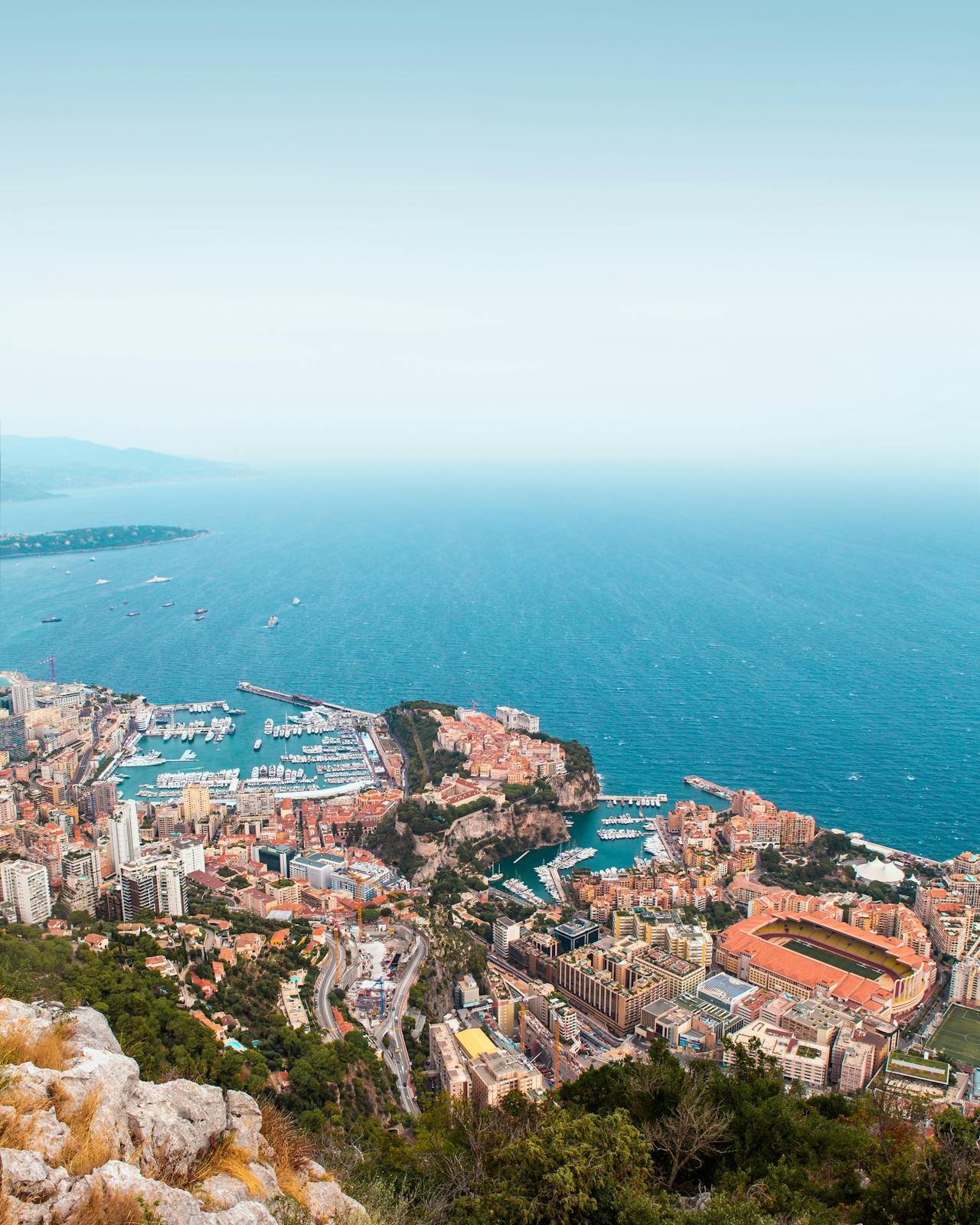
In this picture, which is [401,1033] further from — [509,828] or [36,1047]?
[36,1047]

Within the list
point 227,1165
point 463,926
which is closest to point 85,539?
point 463,926

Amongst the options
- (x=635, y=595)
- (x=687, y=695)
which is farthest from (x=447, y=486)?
(x=687, y=695)

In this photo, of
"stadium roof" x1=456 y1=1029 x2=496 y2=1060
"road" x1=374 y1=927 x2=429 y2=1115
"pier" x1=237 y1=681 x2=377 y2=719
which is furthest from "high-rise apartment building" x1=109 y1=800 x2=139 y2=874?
"pier" x1=237 y1=681 x2=377 y2=719

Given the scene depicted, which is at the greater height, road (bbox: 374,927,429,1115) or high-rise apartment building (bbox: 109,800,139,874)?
high-rise apartment building (bbox: 109,800,139,874)

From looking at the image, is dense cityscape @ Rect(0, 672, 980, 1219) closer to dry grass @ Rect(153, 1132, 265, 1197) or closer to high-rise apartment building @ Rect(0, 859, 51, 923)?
high-rise apartment building @ Rect(0, 859, 51, 923)

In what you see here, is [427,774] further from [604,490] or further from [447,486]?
[447,486]

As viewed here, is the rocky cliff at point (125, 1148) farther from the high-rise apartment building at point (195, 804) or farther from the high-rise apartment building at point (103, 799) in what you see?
the high-rise apartment building at point (103, 799)
